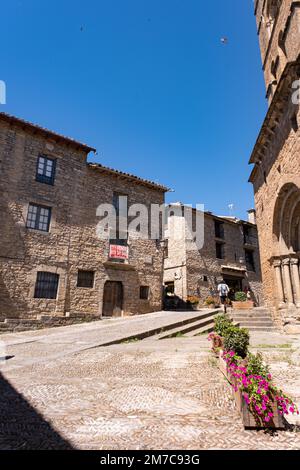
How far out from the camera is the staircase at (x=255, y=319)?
35.4 ft

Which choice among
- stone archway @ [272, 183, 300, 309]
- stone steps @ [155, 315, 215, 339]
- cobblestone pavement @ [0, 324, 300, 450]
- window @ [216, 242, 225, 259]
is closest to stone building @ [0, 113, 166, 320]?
stone steps @ [155, 315, 215, 339]

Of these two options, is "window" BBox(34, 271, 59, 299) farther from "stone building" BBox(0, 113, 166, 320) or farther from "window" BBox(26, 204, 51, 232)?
"window" BBox(26, 204, 51, 232)

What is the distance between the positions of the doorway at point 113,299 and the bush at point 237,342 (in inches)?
450

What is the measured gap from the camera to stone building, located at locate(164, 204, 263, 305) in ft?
67.8

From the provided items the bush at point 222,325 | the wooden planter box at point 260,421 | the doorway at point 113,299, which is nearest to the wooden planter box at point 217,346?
the bush at point 222,325

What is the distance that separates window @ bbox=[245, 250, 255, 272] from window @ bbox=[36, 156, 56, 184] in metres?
18.0

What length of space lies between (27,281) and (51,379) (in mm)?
10025

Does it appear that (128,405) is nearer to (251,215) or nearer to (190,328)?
(190,328)

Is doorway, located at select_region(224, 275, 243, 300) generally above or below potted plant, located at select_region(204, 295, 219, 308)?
above

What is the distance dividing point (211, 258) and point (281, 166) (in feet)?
44.3

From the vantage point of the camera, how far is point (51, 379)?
13.9 ft
